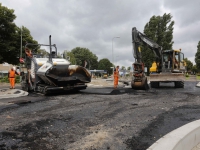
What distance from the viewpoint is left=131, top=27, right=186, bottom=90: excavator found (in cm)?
1344

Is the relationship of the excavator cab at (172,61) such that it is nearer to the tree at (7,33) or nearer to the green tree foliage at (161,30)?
the tree at (7,33)

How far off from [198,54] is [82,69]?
58.3m

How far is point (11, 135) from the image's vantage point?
416 centimetres

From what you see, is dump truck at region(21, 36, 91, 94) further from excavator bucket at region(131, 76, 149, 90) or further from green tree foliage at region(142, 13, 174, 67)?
green tree foliage at region(142, 13, 174, 67)

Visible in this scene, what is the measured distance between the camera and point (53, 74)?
34.0 ft

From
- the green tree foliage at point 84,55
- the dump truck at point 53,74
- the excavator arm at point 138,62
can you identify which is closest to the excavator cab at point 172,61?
the excavator arm at point 138,62

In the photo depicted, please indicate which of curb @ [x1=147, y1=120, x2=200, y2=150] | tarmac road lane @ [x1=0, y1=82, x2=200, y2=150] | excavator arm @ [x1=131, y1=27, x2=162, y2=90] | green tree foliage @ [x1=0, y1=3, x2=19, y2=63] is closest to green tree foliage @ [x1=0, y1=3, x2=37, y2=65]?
green tree foliage @ [x1=0, y1=3, x2=19, y2=63]

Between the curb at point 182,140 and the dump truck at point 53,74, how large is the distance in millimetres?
7516

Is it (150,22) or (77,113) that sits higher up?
(150,22)

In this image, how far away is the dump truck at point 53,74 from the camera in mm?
10398

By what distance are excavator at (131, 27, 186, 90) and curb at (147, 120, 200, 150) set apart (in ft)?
30.6

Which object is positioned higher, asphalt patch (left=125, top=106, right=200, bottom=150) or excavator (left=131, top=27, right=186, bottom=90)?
excavator (left=131, top=27, right=186, bottom=90)

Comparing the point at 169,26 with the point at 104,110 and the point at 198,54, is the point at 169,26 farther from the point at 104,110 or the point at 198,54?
the point at 104,110

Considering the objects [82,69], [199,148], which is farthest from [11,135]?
[82,69]
